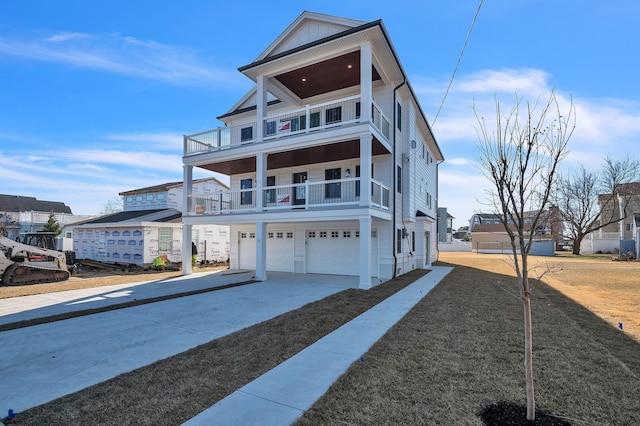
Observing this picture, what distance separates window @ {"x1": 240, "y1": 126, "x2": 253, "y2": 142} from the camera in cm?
1772

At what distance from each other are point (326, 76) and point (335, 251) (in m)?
8.29

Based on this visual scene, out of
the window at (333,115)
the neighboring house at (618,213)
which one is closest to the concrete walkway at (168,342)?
the window at (333,115)

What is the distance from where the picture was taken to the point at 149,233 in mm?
18906

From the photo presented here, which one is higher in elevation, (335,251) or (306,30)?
(306,30)

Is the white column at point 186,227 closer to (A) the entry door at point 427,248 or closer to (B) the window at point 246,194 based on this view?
(B) the window at point 246,194

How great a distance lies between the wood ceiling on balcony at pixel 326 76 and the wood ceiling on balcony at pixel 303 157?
3.43 m

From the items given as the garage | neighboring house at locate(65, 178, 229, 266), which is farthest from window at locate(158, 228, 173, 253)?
the garage

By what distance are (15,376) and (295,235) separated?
1252 centimetres

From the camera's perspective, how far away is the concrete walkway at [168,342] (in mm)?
Result: 3553

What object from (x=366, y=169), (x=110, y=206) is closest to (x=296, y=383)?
(x=366, y=169)

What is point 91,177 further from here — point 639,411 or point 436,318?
point 639,411

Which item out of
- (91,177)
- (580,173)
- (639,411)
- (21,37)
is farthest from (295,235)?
(580,173)

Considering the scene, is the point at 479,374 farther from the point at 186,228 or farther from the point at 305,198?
the point at 186,228

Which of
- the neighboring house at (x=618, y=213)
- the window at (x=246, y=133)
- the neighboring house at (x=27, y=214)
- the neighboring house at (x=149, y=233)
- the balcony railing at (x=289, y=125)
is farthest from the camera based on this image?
the neighboring house at (x=618, y=213)
